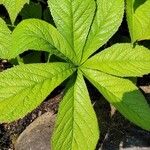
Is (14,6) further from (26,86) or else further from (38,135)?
(38,135)

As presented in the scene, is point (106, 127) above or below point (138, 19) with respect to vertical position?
below

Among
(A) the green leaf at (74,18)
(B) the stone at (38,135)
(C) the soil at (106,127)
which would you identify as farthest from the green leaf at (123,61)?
(B) the stone at (38,135)

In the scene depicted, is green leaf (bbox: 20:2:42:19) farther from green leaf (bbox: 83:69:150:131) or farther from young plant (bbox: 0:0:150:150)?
green leaf (bbox: 83:69:150:131)

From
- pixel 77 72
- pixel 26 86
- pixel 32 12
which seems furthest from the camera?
pixel 32 12

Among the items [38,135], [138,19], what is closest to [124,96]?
[138,19]

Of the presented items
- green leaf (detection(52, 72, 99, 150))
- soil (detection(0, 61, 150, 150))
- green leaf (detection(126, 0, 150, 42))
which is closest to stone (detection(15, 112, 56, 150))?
soil (detection(0, 61, 150, 150))

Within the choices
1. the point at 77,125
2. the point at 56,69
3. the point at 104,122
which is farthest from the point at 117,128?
the point at 56,69

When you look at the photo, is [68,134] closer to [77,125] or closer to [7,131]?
[77,125]

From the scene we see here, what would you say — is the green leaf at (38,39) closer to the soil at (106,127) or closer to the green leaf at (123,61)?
the green leaf at (123,61)
